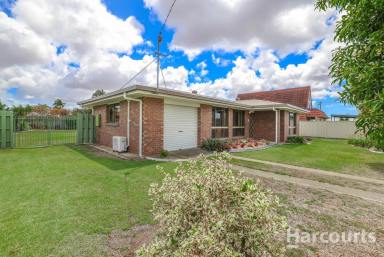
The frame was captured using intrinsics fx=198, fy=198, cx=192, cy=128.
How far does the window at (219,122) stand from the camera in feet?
44.1

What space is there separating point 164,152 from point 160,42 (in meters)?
5.52

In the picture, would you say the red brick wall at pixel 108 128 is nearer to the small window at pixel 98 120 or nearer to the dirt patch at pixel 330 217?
the small window at pixel 98 120


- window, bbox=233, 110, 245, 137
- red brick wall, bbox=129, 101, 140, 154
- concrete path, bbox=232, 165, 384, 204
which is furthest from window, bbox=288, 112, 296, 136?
red brick wall, bbox=129, 101, 140, 154

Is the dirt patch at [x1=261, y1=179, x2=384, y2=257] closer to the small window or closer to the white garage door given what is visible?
the white garage door

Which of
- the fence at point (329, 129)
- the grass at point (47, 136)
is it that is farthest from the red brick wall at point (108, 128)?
the fence at point (329, 129)

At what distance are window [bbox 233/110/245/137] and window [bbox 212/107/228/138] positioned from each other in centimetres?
114

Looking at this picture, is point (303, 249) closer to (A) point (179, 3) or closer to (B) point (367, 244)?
(B) point (367, 244)

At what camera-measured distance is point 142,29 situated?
473 inches

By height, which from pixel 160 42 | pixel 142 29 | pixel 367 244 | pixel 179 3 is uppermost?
pixel 142 29

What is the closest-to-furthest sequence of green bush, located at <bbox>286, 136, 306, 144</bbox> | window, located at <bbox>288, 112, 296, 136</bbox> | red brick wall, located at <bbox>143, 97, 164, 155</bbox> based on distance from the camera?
1. red brick wall, located at <bbox>143, 97, 164, 155</bbox>
2. green bush, located at <bbox>286, 136, 306, 144</bbox>
3. window, located at <bbox>288, 112, 296, 136</bbox>

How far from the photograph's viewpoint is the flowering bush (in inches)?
67.7

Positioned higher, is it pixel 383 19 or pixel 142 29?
pixel 142 29

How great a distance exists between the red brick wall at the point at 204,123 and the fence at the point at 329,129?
15.3 metres

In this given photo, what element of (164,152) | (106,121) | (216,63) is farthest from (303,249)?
(216,63)
